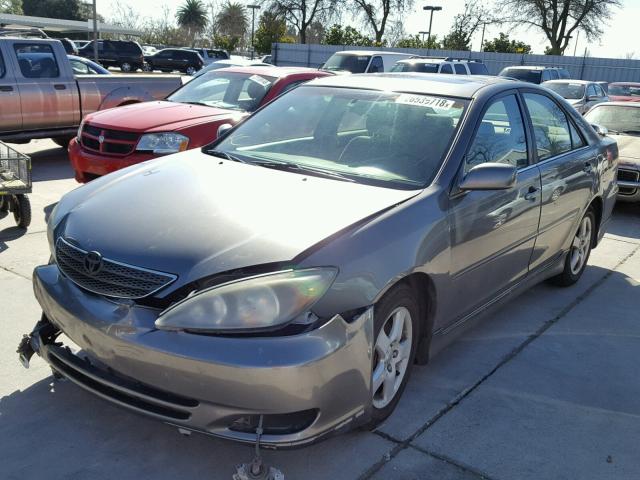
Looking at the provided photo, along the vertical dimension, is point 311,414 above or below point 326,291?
below

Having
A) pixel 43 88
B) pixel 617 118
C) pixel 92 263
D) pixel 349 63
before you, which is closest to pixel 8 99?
pixel 43 88

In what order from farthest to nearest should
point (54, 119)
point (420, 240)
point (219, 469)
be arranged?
point (54, 119) < point (420, 240) < point (219, 469)

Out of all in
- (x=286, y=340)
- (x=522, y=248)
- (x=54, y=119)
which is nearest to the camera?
(x=286, y=340)

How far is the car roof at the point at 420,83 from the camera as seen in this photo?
398cm

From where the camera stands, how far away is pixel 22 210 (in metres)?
5.98

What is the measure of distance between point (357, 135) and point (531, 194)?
1246 mm

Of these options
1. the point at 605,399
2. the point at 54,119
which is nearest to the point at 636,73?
the point at 54,119

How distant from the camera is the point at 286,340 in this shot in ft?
7.97

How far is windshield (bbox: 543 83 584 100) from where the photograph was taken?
16.0 meters

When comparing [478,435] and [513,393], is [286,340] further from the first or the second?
[513,393]

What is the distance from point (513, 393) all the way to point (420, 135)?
1573 mm

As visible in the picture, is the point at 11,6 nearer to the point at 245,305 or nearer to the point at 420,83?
Answer: the point at 420,83

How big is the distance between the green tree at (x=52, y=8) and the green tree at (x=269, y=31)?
30736mm

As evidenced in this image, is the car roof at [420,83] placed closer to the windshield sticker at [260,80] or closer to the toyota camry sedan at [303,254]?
the toyota camry sedan at [303,254]
